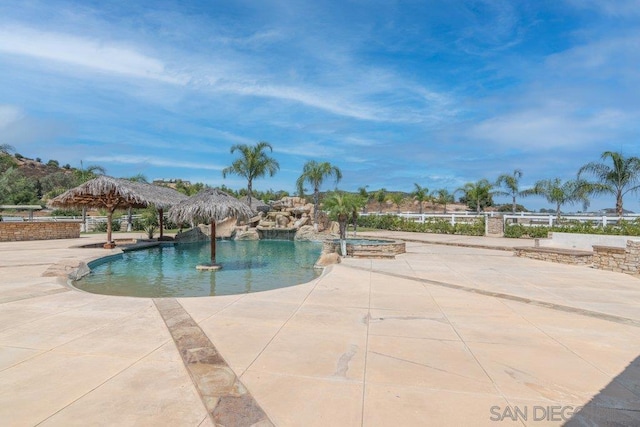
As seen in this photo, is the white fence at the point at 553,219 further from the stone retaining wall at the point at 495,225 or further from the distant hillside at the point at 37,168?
the distant hillside at the point at 37,168

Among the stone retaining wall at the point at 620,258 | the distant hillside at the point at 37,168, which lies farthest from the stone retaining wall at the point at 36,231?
the distant hillside at the point at 37,168

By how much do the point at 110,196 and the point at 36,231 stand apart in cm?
557

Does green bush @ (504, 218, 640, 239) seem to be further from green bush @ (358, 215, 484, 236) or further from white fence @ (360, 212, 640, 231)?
green bush @ (358, 215, 484, 236)

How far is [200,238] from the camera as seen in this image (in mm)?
22297

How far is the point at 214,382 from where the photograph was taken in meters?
3.20

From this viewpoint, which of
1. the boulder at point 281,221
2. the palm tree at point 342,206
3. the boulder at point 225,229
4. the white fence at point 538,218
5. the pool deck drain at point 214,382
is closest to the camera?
A: the pool deck drain at point 214,382

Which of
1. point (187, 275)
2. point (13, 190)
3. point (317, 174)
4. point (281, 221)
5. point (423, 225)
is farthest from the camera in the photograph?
point (317, 174)

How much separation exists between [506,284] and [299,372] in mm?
6403

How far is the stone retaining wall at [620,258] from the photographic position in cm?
952

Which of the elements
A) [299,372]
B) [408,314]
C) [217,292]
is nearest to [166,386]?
[299,372]

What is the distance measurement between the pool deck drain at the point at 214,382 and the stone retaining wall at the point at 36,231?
17.6 m

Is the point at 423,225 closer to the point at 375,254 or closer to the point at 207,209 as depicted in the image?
the point at 375,254

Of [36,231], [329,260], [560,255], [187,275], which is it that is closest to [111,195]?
[36,231]

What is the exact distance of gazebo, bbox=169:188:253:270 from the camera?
11.4 m
